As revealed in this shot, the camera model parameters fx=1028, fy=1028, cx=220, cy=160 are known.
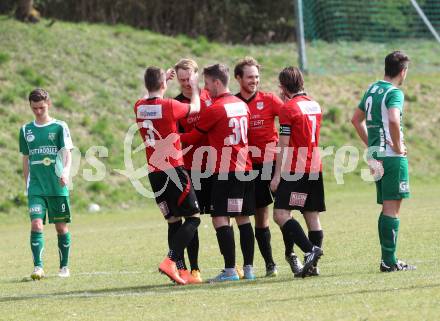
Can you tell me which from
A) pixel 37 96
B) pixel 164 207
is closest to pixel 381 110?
pixel 164 207

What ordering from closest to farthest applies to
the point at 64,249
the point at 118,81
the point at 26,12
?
1. the point at 64,249
2. the point at 118,81
3. the point at 26,12

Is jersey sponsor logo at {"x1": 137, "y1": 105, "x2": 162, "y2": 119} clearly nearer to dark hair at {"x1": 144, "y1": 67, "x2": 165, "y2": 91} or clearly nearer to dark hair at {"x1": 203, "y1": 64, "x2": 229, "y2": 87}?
dark hair at {"x1": 144, "y1": 67, "x2": 165, "y2": 91}

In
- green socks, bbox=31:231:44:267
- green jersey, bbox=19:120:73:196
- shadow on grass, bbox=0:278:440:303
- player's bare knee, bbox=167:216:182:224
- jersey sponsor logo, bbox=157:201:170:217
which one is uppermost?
green jersey, bbox=19:120:73:196

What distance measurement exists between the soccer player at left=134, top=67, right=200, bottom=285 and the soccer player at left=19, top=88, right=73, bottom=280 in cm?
184

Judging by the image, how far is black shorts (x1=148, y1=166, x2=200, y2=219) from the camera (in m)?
9.72

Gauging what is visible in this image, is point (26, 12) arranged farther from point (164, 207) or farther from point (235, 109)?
point (235, 109)

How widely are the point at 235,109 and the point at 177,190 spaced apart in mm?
943

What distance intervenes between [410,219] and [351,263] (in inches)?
182

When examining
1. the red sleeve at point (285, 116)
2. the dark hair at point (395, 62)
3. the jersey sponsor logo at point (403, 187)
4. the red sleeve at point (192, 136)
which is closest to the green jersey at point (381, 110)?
the dark hair at point (395, 62)

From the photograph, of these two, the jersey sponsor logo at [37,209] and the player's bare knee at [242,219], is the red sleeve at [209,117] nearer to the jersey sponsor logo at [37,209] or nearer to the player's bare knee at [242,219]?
the player's bare knee at [242,219]

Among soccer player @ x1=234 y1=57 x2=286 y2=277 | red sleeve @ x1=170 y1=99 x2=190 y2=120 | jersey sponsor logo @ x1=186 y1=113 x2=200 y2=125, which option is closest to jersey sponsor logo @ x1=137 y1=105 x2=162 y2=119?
red sleeve @ x1=170 y1=99 x2=190 y2=120

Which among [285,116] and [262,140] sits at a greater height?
[285,116]

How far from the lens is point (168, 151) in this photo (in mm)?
9766

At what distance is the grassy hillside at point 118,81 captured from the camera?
75.2ft
